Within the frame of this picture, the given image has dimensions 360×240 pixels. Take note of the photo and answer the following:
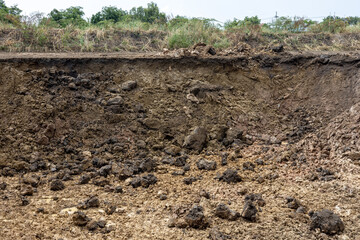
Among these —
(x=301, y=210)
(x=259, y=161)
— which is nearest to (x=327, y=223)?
(x=301, y=210)

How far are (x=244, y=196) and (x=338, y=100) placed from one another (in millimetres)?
3400

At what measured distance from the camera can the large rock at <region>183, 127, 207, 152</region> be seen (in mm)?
5668

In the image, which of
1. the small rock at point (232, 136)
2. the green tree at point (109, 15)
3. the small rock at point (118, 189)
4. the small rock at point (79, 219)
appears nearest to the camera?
the small rock at point (79, 219)

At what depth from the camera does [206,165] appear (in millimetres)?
5105

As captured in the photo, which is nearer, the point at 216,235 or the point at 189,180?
the point at 216,235

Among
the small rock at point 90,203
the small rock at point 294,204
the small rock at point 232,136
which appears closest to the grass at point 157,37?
the small rock at point 232,136

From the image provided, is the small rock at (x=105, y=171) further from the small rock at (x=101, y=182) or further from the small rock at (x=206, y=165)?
the small rock at (x=206, y=165)

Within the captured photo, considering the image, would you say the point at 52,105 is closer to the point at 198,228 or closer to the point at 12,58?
the point at 12,58

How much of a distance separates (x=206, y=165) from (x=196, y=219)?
64.0 inches

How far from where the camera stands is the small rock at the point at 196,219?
3.53 meters

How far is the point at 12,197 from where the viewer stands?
4.17m

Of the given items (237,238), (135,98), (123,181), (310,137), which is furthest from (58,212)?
(310,137)

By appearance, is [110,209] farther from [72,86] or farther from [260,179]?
[72,86]

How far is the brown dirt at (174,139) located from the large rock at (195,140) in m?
0.08
